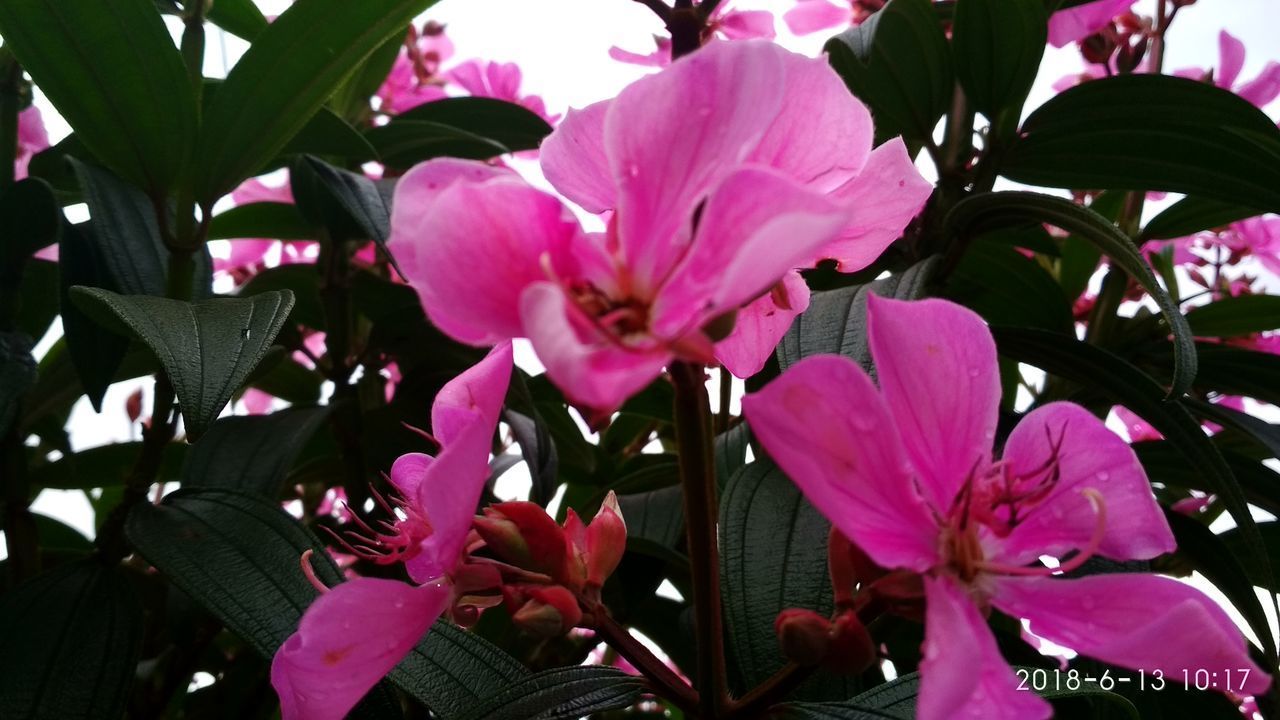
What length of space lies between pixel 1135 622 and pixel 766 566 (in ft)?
0.66

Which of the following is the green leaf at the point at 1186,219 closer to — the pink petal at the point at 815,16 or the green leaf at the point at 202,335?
the pink petal at the point at 815,16

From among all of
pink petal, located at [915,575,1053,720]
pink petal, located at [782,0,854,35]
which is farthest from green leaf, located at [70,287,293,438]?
pink petal, located at [782,0,854,35]

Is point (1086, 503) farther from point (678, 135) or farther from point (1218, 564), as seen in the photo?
point (1218, 564)

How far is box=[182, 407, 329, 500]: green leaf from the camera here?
729 millimetres

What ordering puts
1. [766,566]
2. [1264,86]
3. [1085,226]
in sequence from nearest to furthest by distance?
[766,566]
[1085,226]
[1264,86]

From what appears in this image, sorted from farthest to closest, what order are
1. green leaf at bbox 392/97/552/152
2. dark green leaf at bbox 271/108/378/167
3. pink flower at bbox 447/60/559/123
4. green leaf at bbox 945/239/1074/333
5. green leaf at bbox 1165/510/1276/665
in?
1. pink flower at bbox 447/60/559/123
2. green leaf at bbox 392/97/552/152
3. green leaf at bbox 945/239/1074/333
4. dark green leaf at bbox 271/108/378/167
5. green leaf at bbox 1165/510/1276/665

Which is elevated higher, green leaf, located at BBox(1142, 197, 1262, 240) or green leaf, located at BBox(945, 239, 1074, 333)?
green leaf, located at BBox(1142, 197, 1262, 240)

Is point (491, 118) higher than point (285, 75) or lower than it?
higher

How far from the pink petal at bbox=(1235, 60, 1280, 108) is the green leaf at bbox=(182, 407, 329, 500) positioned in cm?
107

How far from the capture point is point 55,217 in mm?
746

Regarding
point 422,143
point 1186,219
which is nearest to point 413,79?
point 422,143

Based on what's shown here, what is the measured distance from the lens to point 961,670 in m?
0.28

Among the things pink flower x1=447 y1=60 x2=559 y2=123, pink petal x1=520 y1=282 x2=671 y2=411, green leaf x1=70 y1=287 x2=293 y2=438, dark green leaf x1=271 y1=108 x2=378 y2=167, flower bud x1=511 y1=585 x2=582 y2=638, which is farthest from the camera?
pink flower x1=447 y1=60 x2=559 y2=123

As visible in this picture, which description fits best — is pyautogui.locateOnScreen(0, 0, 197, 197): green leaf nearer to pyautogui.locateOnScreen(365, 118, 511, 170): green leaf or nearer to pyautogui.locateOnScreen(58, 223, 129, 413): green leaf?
pyautogui.locateOnScreen(58, 223, 129, 413): green leaf
